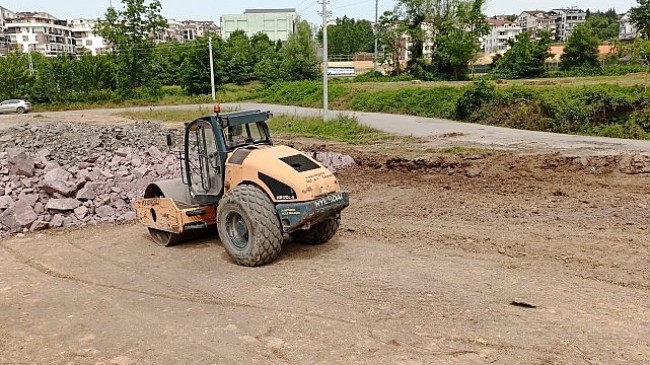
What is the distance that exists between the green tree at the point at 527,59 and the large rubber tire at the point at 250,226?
46.0m

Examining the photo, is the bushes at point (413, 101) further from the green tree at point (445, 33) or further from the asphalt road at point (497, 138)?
the green tree at point (445, 33)

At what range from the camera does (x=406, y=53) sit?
2463 inches

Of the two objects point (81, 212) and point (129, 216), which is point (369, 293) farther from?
point (81, 212)

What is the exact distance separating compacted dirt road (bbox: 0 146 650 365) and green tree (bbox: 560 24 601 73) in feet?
141

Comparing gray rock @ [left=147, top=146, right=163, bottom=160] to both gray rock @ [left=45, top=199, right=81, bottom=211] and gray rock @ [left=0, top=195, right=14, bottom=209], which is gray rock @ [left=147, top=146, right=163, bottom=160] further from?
gray rock @ [left=0, top=195, right=14, bottom=209]

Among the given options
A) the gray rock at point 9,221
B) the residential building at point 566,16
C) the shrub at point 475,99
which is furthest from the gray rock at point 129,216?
the residential building at point 566,16

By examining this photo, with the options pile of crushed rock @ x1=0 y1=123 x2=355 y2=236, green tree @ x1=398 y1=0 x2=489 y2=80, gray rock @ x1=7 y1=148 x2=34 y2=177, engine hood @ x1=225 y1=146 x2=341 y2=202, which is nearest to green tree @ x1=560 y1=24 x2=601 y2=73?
green tree @ x1=398 y1=0 x2=489 y2=80

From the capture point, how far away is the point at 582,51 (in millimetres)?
50406

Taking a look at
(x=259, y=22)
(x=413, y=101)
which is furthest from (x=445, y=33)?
(x=259, y=22)

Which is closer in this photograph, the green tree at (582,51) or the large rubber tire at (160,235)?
the large rubber tire at (160,235)

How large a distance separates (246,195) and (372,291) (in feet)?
7.10

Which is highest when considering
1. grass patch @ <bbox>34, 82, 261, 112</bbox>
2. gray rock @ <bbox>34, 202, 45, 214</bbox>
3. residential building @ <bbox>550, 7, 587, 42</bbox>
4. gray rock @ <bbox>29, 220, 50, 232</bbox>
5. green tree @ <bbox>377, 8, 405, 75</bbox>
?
residential building @ <bbox>550, 7, 587, 42</bbox>

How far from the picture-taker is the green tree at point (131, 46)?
55688 millimetres

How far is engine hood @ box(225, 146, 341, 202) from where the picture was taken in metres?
7.74
